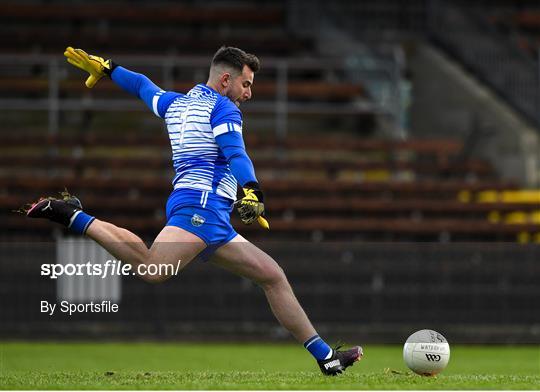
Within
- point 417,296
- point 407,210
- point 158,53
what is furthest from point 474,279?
point 158,53

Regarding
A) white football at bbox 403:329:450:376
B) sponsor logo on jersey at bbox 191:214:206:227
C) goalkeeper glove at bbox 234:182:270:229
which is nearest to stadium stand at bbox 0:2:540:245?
white football at bbox 403:329:450:376

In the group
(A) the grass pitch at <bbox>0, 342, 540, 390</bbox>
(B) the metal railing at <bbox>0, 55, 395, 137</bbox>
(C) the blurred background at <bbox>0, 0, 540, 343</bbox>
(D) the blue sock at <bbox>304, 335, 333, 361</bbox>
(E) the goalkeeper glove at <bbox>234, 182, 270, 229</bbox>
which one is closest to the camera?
(E) the goalkeeper glove at <bbox>234, 182, 270, 229</bbox>

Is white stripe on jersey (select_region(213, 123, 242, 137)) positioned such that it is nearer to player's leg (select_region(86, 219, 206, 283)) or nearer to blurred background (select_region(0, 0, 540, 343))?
player's leg (select_region(86, 219, 206, 283))

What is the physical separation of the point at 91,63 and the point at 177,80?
11360 mm

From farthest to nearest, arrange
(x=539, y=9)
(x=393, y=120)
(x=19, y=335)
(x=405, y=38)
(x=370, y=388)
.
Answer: (x=539, y=9), (x=405, y=38), (x=393, y=120), (x=19, y=335), (x=370, y=388)

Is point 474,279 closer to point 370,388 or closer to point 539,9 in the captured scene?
point 370,388

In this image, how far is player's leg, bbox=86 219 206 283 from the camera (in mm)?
6961

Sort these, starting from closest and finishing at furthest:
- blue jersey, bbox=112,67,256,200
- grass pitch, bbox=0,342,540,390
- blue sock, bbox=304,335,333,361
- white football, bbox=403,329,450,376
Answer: grass pitch, bbox=0,342,540,390, blue jersey, bbox=112,67,256,200, blue sock, bbox=304,335,333,361, white football, bbox=403,329,450,376

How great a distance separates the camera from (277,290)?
7.36 metres

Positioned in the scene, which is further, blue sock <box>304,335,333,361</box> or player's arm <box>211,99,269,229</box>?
blue sock <box>304,335,333,361</box>

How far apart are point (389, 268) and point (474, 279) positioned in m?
0.98

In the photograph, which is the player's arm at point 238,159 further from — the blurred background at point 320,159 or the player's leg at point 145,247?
the blurred background at point 320,159

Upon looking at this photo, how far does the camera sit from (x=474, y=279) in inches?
558

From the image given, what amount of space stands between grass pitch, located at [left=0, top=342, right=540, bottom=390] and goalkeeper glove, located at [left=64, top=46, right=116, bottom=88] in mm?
1887
